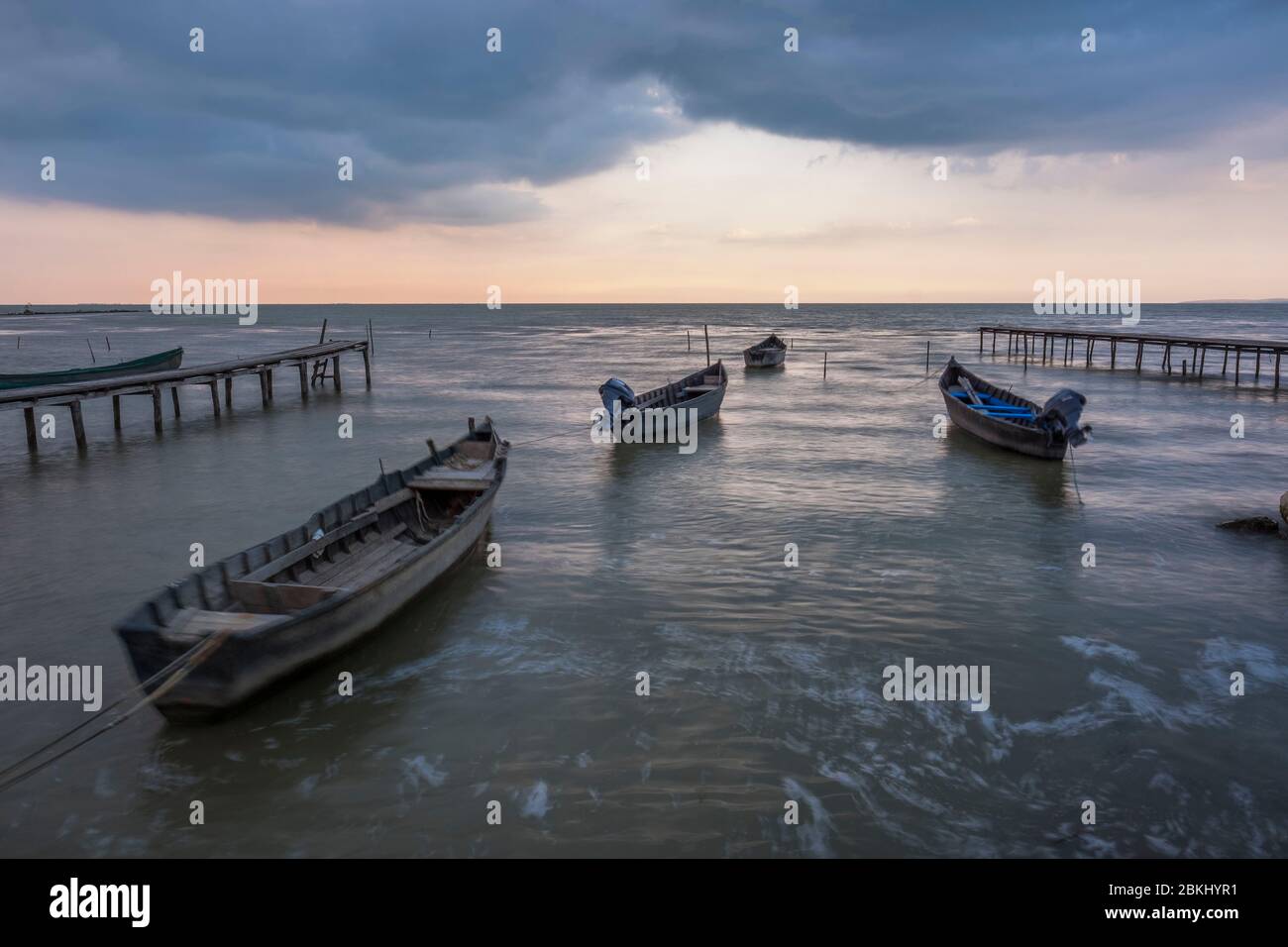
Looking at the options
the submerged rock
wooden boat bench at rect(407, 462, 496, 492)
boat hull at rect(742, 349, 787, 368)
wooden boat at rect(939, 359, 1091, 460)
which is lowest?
the submerged rock

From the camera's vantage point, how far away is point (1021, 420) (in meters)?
26.0

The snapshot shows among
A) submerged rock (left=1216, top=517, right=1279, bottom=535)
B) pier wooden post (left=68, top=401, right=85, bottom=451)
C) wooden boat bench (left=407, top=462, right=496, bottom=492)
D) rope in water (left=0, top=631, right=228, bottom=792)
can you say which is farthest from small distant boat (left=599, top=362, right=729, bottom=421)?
rope in water (left=0, top=631, right=228, bottom=792)

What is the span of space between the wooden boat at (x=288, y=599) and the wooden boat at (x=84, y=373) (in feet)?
71.4

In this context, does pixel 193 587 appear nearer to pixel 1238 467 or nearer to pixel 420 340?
pixel 1238 467

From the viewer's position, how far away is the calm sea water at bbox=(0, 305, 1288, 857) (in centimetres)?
734

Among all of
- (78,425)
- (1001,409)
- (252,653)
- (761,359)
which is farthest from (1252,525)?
(761,359)

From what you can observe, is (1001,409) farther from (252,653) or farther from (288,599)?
(252,653)

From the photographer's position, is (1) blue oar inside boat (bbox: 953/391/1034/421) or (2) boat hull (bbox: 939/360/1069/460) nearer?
(2) boat hull (bbox: 939/360/1069/460)

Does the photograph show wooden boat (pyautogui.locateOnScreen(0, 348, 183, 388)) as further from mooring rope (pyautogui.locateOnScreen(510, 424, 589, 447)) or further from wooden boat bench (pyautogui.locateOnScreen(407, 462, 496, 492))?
wooden boat bench (pyautogui.locateOnScreen(407, 462, 496, 492))

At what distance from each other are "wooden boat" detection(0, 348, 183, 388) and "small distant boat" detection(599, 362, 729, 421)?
20.8 metres

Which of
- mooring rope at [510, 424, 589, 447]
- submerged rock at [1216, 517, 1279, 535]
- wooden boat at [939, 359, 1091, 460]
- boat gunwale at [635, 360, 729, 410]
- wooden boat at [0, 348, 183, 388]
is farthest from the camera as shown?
wooden boat at [0, 348, 183, 388]

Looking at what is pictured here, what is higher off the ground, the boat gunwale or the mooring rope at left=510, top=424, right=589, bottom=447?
the boat gunwale

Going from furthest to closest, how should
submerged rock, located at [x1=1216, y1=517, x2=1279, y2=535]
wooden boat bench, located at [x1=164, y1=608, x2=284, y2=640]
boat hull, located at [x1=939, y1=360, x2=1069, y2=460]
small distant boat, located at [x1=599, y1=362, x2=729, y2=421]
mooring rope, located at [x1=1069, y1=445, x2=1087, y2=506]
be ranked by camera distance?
1. small distant boat, located at [x1=599, y1=362, x2=729, y2=421]
2. boat hull, located at [x1=939, y1=360, x2=1069, y2=460]
3. mooring rope, located at [x1=1069, y1=445, x2=1087, y2=506]
4. submerged rock, located at [x1=1216, y1=517, x2=1279, y2=535]
5. wooden boat bench, located at [x1=164, y1=608, x2=284, y2=640]

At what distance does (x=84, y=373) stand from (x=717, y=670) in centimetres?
3761
